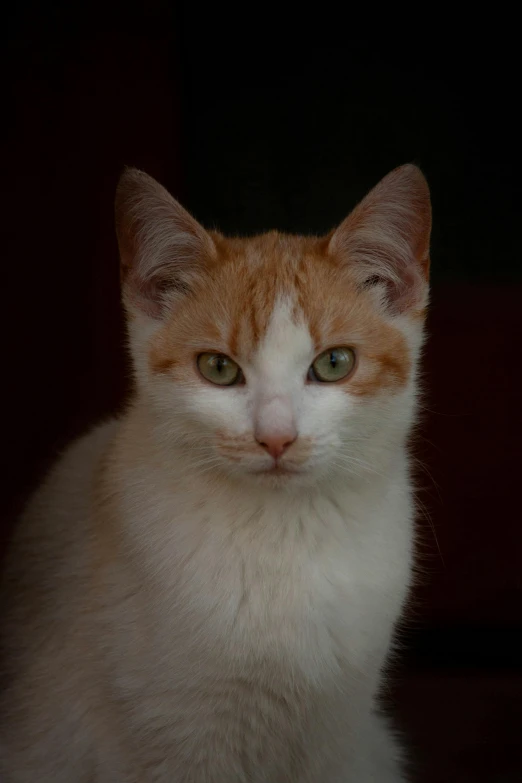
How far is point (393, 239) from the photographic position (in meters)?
1.48

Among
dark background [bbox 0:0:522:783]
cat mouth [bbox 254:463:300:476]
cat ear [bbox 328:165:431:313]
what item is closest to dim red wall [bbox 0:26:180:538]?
dark background [bbox 0:0:522:783]

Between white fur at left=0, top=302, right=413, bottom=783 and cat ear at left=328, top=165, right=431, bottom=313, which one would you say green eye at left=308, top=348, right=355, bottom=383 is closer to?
white fur at left=0, top=302, right=413, bottom=783

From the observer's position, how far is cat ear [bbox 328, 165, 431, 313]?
4.71 ft

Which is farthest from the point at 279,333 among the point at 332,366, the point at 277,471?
the point at 277,471

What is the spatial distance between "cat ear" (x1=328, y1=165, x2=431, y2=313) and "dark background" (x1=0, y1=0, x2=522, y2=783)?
63 centimetres

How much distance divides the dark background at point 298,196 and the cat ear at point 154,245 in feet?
2.10

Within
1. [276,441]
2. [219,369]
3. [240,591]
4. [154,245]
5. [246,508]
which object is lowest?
[240,591]

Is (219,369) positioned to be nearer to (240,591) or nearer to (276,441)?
Answer: (276,441)

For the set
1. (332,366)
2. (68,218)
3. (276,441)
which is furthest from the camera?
(68,218)

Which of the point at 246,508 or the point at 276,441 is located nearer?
the point at 276,441

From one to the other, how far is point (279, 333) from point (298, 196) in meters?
0.83

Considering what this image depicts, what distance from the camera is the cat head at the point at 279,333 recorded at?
1329 millimetres

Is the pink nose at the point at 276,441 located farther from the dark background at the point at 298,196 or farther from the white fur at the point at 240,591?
the dark background at the point at 298,196

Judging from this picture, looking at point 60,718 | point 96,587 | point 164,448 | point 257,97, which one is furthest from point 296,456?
point 257,97
